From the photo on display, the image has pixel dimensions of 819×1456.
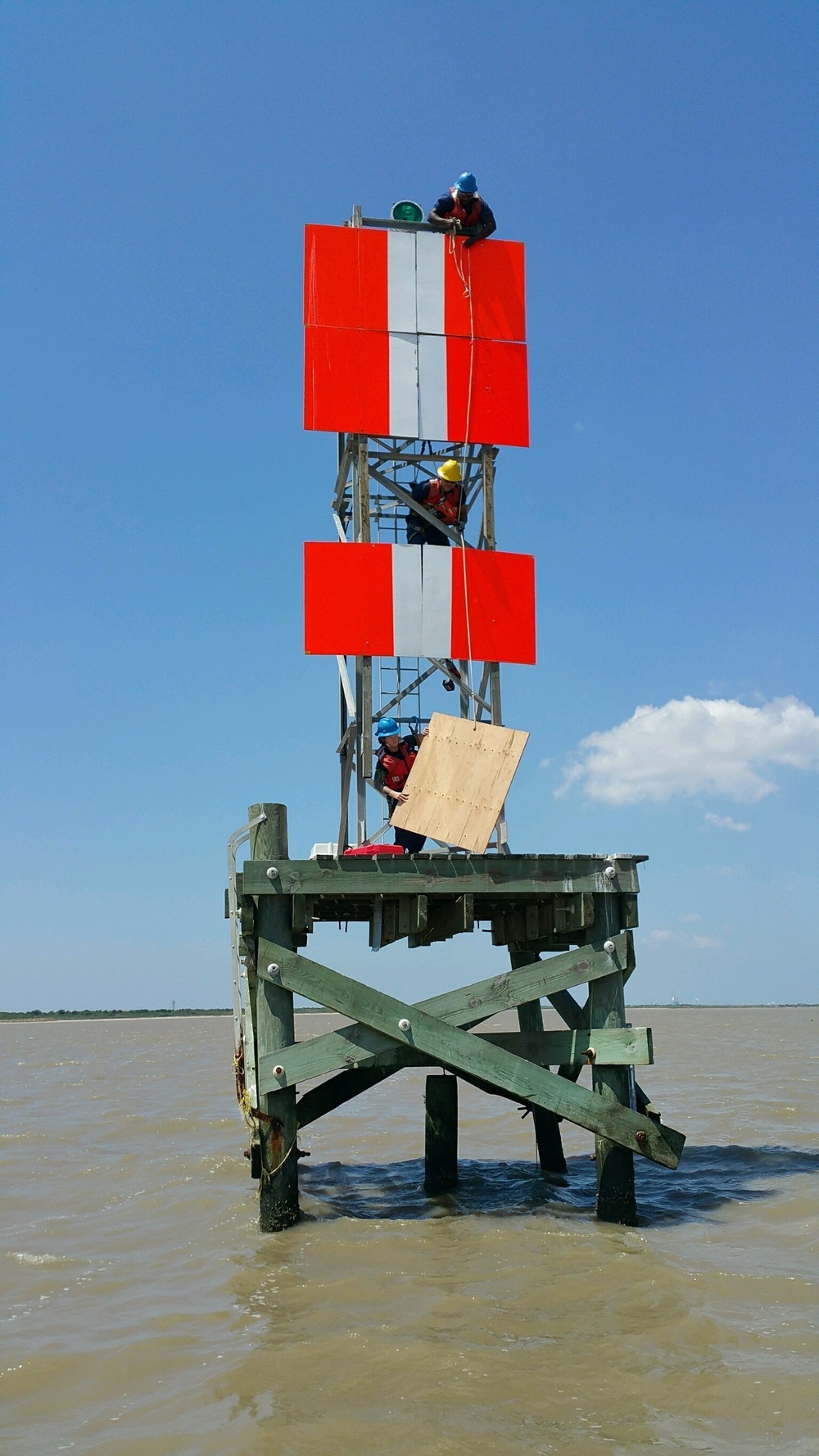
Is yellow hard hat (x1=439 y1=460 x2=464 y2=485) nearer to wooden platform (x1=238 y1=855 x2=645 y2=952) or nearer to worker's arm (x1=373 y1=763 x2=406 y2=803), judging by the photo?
worker's arm (x1=373 y1=763 x2=406 y2=803)

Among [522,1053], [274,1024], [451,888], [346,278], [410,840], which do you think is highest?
[346,278]

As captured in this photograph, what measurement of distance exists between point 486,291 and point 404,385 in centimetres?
161

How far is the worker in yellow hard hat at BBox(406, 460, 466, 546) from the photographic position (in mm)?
12570

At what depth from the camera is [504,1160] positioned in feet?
45.7

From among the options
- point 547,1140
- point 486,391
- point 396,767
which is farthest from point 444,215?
point 547,1140

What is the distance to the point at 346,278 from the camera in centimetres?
1270

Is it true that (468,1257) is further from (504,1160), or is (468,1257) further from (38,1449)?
(504,1160)

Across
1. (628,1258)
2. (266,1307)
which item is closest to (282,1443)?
(266,1307)

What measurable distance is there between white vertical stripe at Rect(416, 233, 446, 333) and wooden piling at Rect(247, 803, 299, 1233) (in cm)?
612

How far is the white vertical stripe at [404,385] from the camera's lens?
41.4ft

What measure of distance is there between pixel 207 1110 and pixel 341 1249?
38.6ft

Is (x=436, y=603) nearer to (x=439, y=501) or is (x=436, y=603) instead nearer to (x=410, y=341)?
(x=439, y=501)

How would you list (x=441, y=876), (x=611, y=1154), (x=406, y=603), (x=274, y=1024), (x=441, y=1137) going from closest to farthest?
(x=274, y=1024)
(x=441, y=876)
(x=611, y=1154)
(x=441, y=1137)
(x=406, y=603)

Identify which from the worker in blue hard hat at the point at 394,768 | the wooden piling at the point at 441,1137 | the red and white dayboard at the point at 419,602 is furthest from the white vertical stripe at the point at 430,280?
the wooden piling at the point at 441,1137
